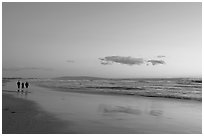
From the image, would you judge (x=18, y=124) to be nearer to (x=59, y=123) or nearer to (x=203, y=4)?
(x=59, y=123)

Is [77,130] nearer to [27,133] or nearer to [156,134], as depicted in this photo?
[27,133]

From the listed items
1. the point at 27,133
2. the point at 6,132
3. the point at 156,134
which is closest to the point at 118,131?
the point at 156,134

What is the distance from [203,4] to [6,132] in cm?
1052

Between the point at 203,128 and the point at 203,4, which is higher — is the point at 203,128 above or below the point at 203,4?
below

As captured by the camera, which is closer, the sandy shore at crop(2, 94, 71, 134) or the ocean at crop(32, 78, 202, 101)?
the sandy shore at crop(2, 94, 71, 134)

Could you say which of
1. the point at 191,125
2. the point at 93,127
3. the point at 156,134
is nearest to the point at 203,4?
the point at 191,125

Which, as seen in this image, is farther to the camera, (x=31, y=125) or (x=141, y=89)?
(x=141, y=89)

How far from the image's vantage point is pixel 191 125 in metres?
11.0

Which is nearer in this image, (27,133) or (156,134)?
(27,133)

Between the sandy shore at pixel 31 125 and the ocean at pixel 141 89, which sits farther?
the ocean at pixel 141 89

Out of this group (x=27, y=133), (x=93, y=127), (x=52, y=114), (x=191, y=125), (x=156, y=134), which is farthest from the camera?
(x=52, y=114)

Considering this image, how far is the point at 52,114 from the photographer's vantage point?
41.6ft

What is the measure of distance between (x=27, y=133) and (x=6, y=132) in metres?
0.77

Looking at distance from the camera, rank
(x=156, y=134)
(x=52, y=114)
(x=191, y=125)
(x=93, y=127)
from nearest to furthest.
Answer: (x=156, y=134) → (x=93, y=127) → (x=191, y=125) → (x=52, y=114)
